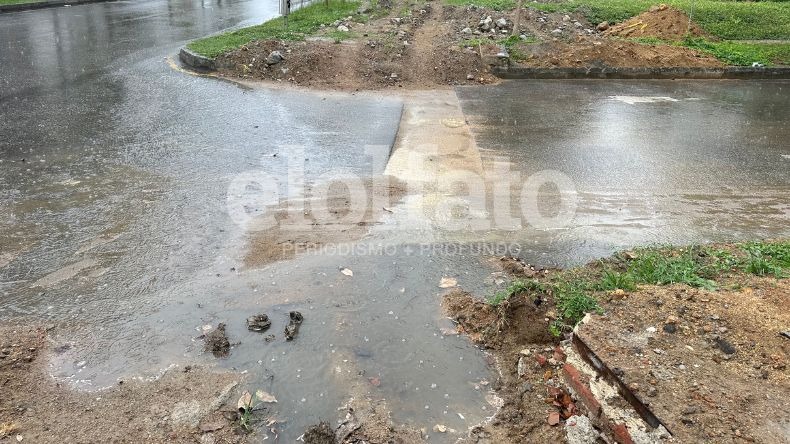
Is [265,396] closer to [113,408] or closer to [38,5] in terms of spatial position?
[113,408]

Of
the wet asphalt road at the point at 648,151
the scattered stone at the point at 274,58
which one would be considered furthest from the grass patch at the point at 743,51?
the scattered stone at the point at 274,58

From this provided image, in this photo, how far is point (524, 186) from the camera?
6891 millimetres

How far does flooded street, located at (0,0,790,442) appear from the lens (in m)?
4.05

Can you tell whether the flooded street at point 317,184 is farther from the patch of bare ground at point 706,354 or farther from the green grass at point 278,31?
the green grass at point 278,31

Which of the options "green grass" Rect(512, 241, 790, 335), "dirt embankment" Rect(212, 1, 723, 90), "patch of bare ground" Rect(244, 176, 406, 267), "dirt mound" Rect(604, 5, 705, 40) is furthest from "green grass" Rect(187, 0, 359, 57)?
"green grass" Rect(512, 241, 790, 335)

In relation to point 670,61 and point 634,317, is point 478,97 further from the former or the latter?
point 634,317

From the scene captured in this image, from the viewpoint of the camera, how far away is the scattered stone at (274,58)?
11859mm

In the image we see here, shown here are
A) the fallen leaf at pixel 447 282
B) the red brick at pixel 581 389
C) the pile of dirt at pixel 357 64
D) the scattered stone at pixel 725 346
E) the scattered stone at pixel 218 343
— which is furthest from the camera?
the pile of dirt at pixel 357 64

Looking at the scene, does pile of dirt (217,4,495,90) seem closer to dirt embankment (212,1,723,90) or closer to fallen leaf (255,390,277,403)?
dirt embankment (212,1,723,90)

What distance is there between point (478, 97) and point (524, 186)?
Result: 4.51m

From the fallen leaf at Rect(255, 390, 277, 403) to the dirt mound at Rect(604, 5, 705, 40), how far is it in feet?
50.0

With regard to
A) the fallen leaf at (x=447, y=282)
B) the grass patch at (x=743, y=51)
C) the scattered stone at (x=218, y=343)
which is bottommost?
the scattered stone at (x=218, y=343)

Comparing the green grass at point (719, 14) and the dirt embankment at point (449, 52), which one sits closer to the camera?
the dirt embankment at point (449, 52)

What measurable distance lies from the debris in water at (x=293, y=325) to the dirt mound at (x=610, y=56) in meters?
10.1
